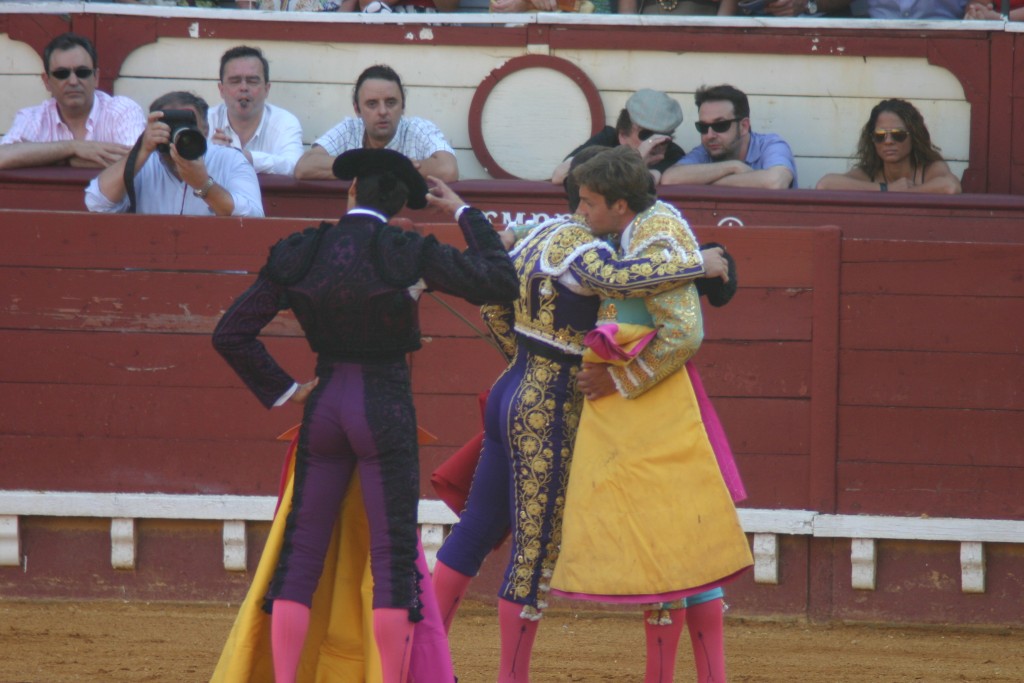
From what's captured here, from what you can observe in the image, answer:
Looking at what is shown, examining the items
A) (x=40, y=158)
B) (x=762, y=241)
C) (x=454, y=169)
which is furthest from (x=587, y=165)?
(x=40, y=158)

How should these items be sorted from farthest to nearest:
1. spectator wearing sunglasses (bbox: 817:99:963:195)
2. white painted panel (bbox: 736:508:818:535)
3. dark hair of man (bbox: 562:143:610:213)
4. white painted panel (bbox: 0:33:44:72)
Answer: white painted panel (bbox: 0:33:44:72), spectator wearing sunglasses (bbox: 817:99:963:195), white painted panel (bbox: 736:508:818:535), dark hair of man (bbox: 562:143:610:213)

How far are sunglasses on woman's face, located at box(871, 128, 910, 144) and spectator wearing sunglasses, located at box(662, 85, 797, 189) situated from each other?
0.39 metres

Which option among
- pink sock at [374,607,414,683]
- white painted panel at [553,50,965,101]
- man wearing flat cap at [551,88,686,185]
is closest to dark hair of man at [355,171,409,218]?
pink sock at [374,607,414,683]

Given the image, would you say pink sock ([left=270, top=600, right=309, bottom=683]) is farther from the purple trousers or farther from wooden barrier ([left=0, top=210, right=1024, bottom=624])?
wooden barrier ([left=0, top=210, right=1024, bottom=624])

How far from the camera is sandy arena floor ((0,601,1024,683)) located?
16.4 feet

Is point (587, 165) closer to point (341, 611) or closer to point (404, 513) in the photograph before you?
point (404, 513)

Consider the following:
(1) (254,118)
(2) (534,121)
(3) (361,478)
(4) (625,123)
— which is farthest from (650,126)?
(3) (361,478)

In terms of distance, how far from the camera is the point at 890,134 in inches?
253

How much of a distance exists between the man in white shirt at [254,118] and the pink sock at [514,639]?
301cm

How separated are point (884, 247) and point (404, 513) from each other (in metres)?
2.76

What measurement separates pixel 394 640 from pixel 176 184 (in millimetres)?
2798

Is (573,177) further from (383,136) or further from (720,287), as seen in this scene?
(383,136)

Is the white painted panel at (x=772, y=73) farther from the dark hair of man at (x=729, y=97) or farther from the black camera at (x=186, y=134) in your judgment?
the black camera at (x=186, y=134)

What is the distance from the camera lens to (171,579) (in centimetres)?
602
